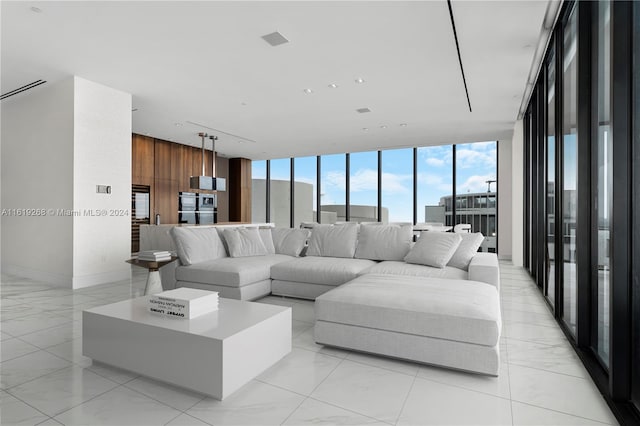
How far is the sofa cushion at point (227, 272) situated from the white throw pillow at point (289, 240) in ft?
2.06

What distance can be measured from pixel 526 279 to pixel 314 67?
4.25 meters

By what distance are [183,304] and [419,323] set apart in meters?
1.46

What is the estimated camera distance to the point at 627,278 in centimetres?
168

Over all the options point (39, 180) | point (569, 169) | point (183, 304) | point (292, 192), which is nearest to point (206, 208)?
point (292, 192)

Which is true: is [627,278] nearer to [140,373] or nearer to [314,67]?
[140,373]

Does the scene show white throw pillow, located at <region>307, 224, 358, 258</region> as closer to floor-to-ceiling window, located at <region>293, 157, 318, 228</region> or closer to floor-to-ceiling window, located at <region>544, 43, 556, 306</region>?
floor-to-ceiling window, located at <region>544, 43, 556, 306</region>

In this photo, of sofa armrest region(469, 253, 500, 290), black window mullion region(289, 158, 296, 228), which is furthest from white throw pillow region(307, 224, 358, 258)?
→ black window mullion region(289, 158, 296, 228)

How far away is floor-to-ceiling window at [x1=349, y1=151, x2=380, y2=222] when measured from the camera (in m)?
9.62

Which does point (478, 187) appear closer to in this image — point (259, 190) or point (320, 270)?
point (320, 270)

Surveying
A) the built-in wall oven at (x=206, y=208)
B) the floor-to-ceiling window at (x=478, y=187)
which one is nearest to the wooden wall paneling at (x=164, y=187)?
the built-in wall oven at (x=206, y=208)

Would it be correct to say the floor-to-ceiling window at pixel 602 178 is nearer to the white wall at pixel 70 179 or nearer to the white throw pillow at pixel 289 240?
the white throw pillow at pixel 289 240

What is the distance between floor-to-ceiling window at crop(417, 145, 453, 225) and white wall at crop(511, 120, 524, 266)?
219 centimetres

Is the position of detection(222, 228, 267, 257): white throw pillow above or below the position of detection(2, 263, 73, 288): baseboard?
above

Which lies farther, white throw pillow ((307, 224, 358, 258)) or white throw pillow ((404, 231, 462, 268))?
white throw pillow ((307, 224, 358, 258))
